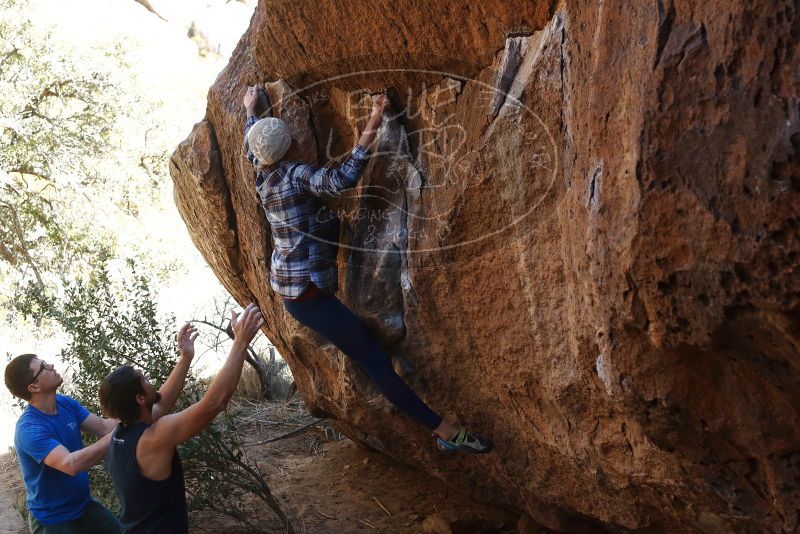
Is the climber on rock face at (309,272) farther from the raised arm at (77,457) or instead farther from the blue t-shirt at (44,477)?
the blue t-shirt at (44,477)

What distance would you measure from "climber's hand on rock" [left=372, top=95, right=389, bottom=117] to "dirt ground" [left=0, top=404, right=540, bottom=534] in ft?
8.67

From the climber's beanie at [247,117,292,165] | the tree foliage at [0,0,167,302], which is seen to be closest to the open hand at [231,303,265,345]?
the climber's beanie at [247,117,292,165]

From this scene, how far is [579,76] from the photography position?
274 centimetres

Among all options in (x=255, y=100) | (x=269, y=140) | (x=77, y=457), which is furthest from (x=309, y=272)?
(x=77, y=457)

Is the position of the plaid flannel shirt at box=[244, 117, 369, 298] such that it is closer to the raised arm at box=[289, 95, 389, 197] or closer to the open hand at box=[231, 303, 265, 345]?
the raised arm at box=[289, 95, 389, 197]

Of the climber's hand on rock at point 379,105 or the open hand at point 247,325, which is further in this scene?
the climber's hand on rock at point 379,105

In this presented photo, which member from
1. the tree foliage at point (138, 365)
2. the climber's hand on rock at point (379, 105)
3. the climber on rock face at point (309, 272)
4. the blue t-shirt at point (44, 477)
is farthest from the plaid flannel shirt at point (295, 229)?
the tree foliage at point (138, 365)

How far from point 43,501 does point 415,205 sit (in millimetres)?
2284

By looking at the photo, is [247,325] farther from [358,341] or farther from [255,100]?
[255,100]

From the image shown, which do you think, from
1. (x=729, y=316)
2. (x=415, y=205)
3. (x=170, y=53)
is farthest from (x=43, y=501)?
(x=170, y=53)

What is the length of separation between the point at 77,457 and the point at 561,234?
7.71ft

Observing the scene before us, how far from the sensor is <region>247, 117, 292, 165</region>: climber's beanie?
388 cm

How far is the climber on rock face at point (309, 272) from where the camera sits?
3.90 meters

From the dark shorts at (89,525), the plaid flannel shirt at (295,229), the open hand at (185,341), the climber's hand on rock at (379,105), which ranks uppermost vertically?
the climber's hand on rock at (379,105)
